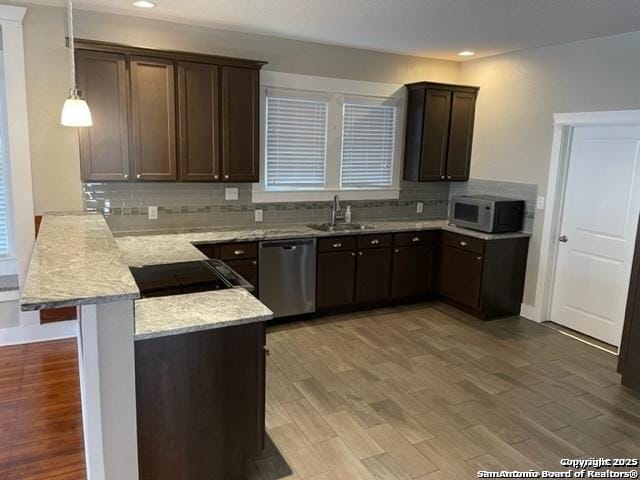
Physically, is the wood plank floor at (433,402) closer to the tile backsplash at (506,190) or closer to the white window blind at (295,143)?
the tile backsplash at (506,190)

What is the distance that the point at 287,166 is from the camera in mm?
4805

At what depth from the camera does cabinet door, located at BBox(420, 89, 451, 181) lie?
16.7 ft

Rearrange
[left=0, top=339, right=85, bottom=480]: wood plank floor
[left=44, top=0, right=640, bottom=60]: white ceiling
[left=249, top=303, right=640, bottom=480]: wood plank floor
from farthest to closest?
[left=44, top=0, right=640, bottom=60]: white ceiling, [left=249, top=303, right=640, bottom=480]: wood plank floor, [left=0, top=339, right=85, bottom=480]: wood plank floor

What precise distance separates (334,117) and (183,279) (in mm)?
2867

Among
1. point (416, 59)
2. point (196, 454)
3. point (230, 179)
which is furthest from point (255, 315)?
point (416, 59)

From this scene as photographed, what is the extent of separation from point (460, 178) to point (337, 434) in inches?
142

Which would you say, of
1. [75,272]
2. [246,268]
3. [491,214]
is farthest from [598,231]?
[75,272]

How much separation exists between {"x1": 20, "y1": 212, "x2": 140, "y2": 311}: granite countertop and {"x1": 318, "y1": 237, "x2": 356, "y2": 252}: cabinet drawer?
215 cm

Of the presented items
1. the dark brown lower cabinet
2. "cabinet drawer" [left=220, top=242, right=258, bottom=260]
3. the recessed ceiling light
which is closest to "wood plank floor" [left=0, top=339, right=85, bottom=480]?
the dark brown lower cabinet

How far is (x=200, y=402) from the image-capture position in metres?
2.11

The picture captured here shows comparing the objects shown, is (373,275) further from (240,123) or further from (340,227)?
(240,123)

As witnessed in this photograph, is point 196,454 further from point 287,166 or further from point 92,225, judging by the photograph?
point 287,166

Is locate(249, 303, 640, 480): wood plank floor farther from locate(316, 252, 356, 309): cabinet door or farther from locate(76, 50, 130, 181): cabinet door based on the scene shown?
locate(76, 50, 130, 181): cabinet door

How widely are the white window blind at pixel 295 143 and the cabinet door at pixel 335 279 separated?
85 centimetres
